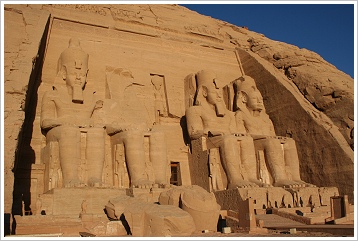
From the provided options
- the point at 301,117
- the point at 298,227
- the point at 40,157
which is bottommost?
the point at 298,227

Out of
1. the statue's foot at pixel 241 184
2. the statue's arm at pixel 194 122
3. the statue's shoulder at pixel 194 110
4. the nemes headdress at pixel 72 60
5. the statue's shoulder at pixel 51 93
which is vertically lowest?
the statue's foot at pixel 241 184

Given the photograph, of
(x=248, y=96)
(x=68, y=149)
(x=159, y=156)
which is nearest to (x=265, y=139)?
(x=248, y=96)

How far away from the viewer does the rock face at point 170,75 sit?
965 cm

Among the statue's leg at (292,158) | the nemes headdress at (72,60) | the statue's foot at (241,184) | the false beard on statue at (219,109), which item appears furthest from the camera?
the false beard on statue at (219,109)

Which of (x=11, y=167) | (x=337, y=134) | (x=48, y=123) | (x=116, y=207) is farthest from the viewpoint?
(x=337, y=134)

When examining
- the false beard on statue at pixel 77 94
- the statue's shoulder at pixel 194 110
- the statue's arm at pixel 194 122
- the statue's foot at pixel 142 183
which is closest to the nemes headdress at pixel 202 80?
the statue's shoulder at pixel 194 110

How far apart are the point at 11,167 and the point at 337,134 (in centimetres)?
671

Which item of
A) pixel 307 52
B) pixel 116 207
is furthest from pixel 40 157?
pixel 307 52

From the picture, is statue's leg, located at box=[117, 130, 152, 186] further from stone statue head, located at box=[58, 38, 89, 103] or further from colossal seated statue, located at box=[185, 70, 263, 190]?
colossal seated statue, located at box=[185, 70, 263, 190]

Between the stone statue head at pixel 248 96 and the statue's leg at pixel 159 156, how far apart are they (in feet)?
8.31

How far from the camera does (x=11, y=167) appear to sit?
6.93 m

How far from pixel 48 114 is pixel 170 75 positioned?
3495 mm

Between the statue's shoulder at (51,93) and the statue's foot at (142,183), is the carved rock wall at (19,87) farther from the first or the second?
the statue's foot at (142,183)

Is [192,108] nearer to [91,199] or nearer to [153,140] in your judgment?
[153,140]
